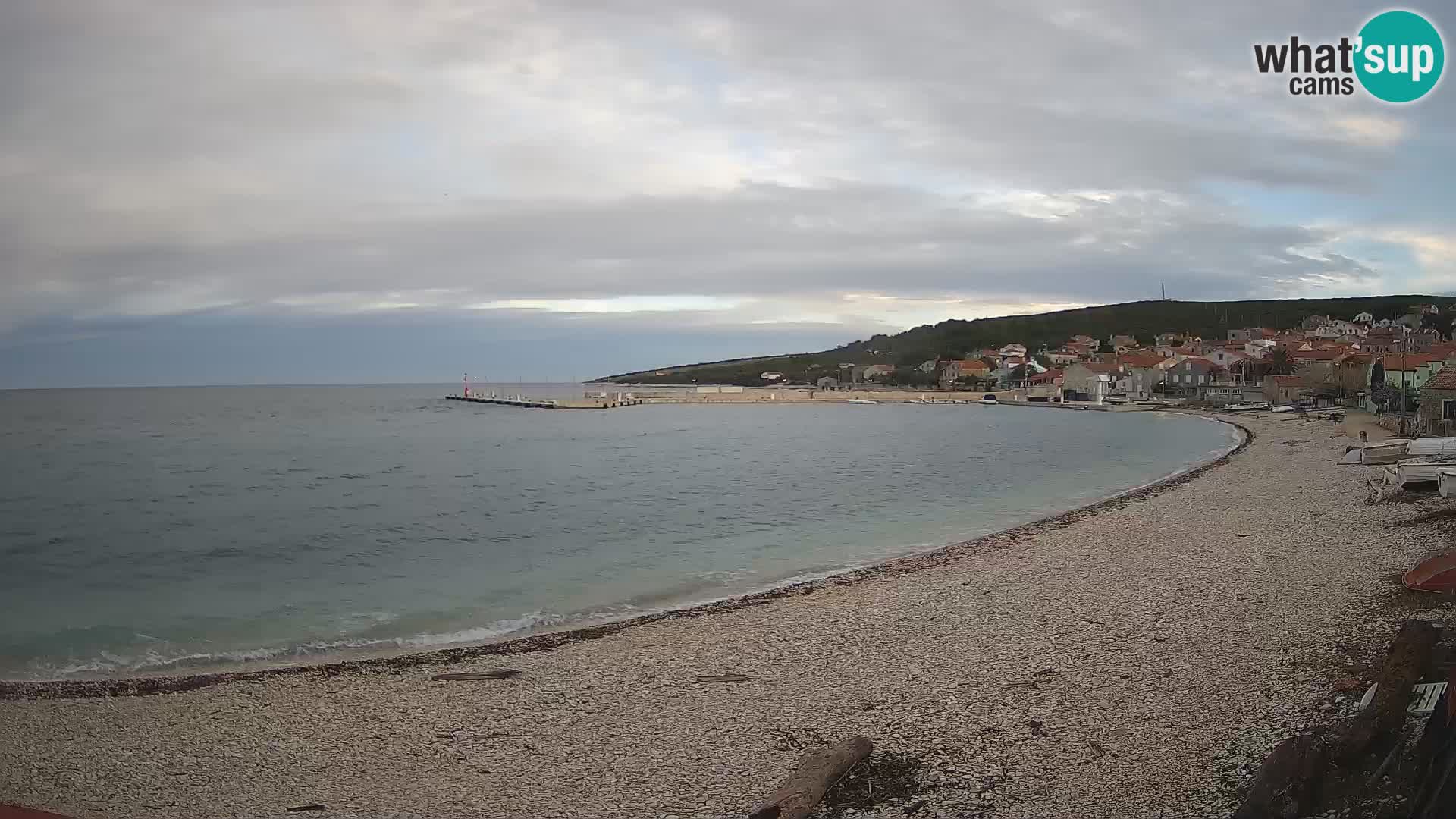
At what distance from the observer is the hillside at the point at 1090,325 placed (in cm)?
14612

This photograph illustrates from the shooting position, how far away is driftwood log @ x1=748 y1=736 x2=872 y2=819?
5375 millimetres

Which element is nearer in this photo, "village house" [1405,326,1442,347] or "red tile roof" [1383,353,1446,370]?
"red tile roof" [1383,353,1446,370]

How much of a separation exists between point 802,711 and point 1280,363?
88128 millimetres

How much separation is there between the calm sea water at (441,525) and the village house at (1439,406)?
7.44m

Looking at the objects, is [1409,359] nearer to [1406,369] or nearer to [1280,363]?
[1406,369]

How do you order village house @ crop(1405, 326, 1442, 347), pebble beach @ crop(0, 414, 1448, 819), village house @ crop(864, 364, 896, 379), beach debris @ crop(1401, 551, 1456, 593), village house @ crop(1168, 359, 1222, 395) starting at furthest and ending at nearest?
village house @ crop(864, 364, 896, 379)
village house @ crop(1168, 359, 1222, 395)
village house @ crop(1405, 326, 1442, 347)
beach debris @ crop(1401, 551, 1456, 593)
pebble beach @ crop(0, 414, 1448, 819)

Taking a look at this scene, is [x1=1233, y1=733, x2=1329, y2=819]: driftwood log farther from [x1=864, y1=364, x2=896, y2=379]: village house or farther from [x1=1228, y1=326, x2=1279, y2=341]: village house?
[x1=864, y1=364, x2=896, y2=379]: village house

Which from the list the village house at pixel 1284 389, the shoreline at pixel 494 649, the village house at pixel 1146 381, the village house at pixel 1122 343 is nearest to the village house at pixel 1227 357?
the village house at pixel 1146 381

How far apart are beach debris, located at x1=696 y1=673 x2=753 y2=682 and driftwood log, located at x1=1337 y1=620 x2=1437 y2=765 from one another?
15.9ft

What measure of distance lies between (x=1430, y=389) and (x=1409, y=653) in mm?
25728

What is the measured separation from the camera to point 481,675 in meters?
9.17

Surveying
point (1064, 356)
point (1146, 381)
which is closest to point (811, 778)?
point (1146, 381)

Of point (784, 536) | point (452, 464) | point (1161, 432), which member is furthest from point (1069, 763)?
point (1161, 432)

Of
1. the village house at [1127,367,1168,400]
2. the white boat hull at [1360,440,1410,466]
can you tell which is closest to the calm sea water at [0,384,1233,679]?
the white boat hull at [1360,440,1410,466]
